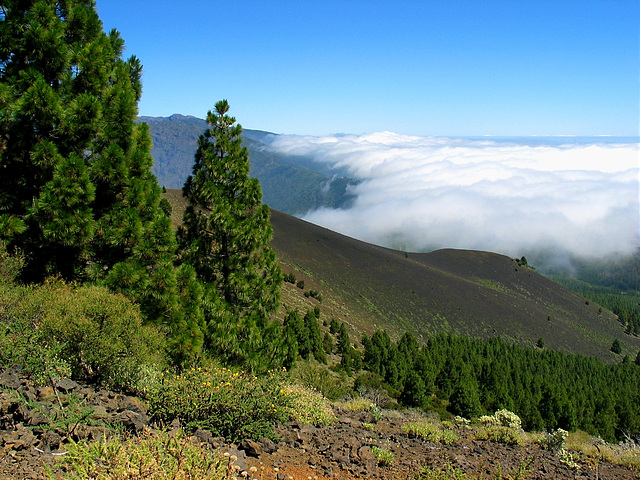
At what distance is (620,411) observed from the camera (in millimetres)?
42719

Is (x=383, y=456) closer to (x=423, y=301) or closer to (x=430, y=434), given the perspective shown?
(x=430, y=434)

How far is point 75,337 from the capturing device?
587 cm

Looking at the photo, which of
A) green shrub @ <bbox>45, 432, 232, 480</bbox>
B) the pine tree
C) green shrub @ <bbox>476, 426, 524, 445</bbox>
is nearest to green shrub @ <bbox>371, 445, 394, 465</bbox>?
green shrub @ <bbox>45, 432, 232, 480</bbox>

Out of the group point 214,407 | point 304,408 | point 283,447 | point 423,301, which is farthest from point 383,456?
point 423,301

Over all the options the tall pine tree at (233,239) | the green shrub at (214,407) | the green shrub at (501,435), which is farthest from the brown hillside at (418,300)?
the green shrub at (214,407)

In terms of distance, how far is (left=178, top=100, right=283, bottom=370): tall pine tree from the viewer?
1066cm

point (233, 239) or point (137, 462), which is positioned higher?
point (233, 239)

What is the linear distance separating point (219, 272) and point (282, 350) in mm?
2772

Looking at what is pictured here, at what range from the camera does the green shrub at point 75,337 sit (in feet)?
18.0

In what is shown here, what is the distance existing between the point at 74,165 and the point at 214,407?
5295 mm

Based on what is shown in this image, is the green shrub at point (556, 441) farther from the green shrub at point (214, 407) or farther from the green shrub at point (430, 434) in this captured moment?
the green shrub at point (214, 407)

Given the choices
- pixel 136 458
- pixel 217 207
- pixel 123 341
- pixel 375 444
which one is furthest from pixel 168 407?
pixel 217 207

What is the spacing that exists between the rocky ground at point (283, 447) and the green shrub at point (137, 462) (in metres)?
0.28

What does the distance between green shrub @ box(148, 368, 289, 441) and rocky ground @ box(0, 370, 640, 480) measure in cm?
19
